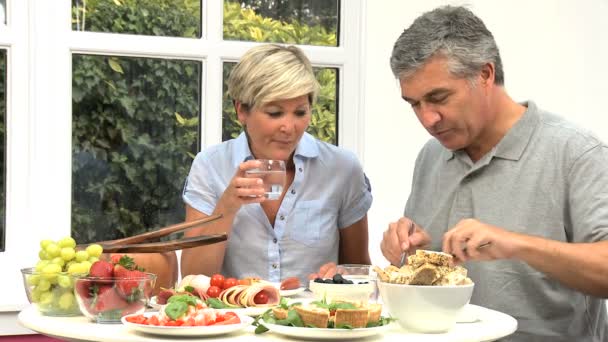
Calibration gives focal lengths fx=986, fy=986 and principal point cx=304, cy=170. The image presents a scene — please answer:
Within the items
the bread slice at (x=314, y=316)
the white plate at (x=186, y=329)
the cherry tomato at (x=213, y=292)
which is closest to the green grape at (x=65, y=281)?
the white plate at (x=186, y=329)

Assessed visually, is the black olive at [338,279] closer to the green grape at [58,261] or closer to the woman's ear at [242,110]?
the green grape at [58,261]

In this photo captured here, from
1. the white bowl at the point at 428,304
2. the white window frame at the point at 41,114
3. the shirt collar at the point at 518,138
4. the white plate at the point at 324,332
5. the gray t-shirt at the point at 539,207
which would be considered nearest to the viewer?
the white plate at the point at 324,332

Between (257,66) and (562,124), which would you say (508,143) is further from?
(257,66)

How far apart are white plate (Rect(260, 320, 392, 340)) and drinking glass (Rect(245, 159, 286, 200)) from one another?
0.72 metres

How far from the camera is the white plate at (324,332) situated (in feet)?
6.48

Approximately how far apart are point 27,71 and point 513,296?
6.42 feet

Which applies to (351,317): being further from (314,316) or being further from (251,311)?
(251,311)

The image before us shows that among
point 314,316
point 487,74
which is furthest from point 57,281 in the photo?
point 487,74

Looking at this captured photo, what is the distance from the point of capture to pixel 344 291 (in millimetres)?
2242

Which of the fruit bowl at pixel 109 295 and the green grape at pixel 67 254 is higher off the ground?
the green grape at pixel 67 254

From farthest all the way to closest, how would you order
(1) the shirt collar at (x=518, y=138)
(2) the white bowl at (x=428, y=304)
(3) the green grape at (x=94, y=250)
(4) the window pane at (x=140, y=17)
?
(4) the window pane at (x=140, y=17) → (1) the shirt collar at (x=518, y=138) → (3) the green grape at (x=94, y=250) → (2) the white bowl at (x=428, y=304)

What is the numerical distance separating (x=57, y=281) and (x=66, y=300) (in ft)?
0.15

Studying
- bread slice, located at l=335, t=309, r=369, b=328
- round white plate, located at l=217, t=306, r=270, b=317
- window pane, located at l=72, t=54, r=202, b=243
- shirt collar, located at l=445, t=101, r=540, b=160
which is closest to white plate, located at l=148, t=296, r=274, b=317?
round white plate, located at l=217, t=306, r=270, b=317

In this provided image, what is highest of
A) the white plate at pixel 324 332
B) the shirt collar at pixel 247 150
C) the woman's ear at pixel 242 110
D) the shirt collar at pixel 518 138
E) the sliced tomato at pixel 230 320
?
the woman's ear at pixel 242 110
